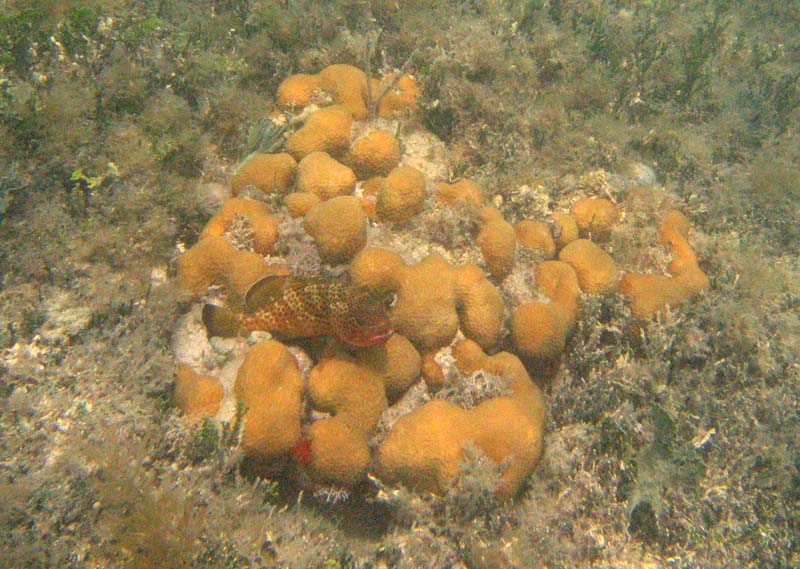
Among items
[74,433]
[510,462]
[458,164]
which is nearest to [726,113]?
[458,164]

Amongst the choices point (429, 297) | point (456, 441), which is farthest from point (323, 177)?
point (456, 441)

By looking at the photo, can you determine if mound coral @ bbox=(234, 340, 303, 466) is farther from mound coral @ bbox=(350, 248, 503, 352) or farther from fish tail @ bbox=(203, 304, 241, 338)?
mound coral @ bbox=(350, 248, 503, 352)

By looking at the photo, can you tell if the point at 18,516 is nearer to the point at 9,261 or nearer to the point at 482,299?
the point at 9,261

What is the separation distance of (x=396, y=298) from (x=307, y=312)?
0.78m

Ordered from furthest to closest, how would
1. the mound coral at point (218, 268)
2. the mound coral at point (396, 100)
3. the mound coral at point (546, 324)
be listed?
the mound coral at point (396, 100), the mound coral at point (546, 324), the mound coral at point (218, 268)

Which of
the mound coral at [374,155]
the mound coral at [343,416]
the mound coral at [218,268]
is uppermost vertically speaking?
the mound coral at [374,155]

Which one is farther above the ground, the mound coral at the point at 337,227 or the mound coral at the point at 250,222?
the mound coral at the point at 337,227

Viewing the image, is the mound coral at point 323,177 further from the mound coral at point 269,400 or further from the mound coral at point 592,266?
the mound coral at point 592,266

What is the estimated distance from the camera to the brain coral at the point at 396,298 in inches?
127

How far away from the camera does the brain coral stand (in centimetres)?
324

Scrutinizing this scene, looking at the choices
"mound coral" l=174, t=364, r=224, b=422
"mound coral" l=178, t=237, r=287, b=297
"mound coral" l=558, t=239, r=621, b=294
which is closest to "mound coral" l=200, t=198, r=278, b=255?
"mound coral" l=178, t=237, r=287, b=297

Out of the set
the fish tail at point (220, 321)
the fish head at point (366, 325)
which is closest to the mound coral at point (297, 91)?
the fish tail at point (220, 321)

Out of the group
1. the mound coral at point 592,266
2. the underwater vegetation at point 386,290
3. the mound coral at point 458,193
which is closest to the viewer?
the underwater vegetation at point 386,290

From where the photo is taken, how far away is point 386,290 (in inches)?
146
